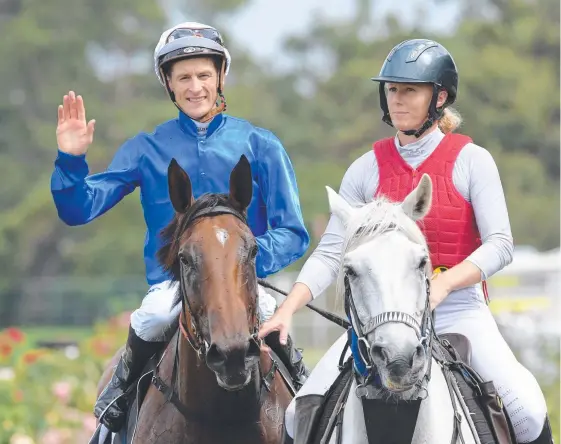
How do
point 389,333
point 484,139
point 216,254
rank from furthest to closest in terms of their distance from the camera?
point 484,139
point 216,254
point 389,333

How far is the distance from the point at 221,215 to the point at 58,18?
37829mm

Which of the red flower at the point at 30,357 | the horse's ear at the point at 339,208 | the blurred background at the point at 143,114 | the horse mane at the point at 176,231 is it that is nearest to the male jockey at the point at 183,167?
the horse mane at the point at 176,231

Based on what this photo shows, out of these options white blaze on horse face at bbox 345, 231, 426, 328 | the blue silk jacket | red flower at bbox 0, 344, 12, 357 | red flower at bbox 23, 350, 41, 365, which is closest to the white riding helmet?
the blue silk jacket

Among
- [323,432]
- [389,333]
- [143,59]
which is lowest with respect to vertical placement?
[323,432]

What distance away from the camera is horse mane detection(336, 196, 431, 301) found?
5.31 metres

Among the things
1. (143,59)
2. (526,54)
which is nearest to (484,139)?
(526,54)

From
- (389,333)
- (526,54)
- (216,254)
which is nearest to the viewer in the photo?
(389,333)

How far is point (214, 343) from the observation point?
5684 mm

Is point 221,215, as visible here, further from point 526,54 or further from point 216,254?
point 526,54

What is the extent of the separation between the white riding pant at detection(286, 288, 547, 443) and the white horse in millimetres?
357

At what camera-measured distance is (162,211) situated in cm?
685

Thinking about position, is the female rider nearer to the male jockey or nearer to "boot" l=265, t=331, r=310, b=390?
the male jockey

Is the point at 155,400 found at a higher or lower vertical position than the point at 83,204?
lower

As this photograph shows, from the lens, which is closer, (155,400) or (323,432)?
(323,432)
